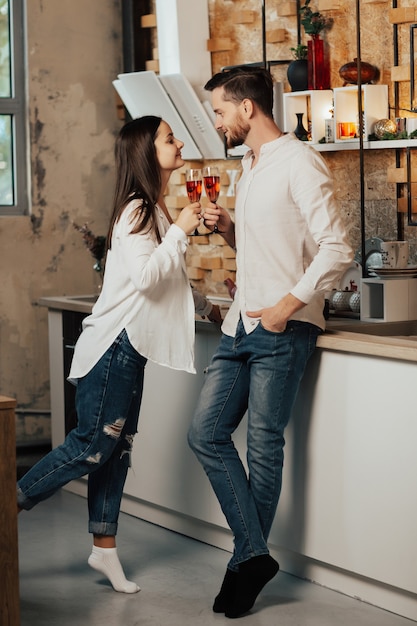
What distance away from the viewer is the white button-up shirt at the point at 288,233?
11.7ft

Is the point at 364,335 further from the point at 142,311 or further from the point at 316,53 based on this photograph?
the point at 316,53

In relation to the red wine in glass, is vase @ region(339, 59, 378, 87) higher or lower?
higher

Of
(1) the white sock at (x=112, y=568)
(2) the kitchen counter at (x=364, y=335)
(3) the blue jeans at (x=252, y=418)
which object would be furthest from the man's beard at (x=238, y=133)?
(1) the white sock at (x=112, y=568)

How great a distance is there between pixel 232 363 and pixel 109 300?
1.60ft

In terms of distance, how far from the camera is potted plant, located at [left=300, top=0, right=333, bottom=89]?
4.84 m

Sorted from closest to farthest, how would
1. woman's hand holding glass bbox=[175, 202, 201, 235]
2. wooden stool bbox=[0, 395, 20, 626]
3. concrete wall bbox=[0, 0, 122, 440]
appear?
Answer: wooden stool bbox=[0, 395, 20, 626], woman's hand holding glass bbox=[175, 202, 201, 235], concrete wall bbox=[0, 0, 122, 440]

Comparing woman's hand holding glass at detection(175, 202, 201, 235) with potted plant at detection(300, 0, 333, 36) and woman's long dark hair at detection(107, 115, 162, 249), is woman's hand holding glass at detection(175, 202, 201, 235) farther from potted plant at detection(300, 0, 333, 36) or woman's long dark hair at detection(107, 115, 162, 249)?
potted plant at detection(300, 0, 333, 36)

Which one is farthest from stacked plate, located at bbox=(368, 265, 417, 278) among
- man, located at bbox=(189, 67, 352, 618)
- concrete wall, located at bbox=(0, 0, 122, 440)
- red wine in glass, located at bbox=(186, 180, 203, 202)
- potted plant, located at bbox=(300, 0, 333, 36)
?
concrete wall, located at bbox=(0, 0, 122, 440)

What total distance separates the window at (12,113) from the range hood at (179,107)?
0.59m

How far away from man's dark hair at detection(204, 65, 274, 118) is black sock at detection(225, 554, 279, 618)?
152cm

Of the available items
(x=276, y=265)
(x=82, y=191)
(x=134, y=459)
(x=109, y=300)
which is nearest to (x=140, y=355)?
(x=109, y=300)

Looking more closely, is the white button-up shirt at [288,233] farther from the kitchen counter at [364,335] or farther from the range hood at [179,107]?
the range hood at [179,107]

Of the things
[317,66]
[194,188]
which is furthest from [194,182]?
[317,66]

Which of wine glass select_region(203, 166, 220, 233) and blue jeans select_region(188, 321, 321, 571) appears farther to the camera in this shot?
wine glass select_region(203, 166, 220, 233)
